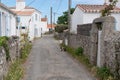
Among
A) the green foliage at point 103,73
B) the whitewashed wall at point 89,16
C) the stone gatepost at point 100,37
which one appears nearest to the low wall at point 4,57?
the green foliage at point 103,73

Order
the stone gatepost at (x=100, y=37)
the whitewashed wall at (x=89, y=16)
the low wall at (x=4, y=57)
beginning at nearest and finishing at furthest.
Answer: the low wall at (x=4, y=57), the stone gatepost at (x=100, y=37), the whitewashed wall at (x=89, y=16)

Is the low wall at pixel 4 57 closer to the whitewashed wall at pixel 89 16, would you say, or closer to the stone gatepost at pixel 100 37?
the stone gatepost at pixel 100 37

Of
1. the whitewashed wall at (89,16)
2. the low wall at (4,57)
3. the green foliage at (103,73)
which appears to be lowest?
the green foliage at (103,73)

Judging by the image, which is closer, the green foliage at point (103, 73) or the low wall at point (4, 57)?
the low wall at point (4, 57)

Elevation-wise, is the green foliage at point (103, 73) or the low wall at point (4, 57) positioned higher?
the low wall at point (4, 57)

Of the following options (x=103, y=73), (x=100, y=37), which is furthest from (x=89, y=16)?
(x=103, y=73)

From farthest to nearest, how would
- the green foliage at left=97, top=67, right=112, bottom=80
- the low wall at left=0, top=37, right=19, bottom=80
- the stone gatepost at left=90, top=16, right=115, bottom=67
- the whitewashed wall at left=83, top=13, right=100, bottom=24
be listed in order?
the whitewashed wall at left=83, top=13, right=100, bottom=24
the stone gatepost at left=90, top=16, right=115, bottom=67
the green foliage at left=97, top=67, right=112, bottom=80
the low wall at left=0, top=37, right=19, bottom=80

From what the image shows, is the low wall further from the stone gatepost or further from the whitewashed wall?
the whitewashed wall

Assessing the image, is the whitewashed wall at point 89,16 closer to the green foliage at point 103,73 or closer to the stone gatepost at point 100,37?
the stone gatepost at point 100,37

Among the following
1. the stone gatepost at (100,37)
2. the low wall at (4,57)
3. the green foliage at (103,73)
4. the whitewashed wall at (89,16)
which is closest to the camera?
the low wall at (4,57)

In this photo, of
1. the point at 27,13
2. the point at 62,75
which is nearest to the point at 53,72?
the point at 62,75

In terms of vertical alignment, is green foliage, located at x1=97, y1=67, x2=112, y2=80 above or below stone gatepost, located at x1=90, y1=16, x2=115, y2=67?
below

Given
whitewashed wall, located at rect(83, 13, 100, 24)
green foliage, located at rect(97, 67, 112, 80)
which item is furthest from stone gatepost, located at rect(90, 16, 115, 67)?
whitewashed wall, located at rect(83, 13, 100, 24)

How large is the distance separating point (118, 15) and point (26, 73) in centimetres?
1345
